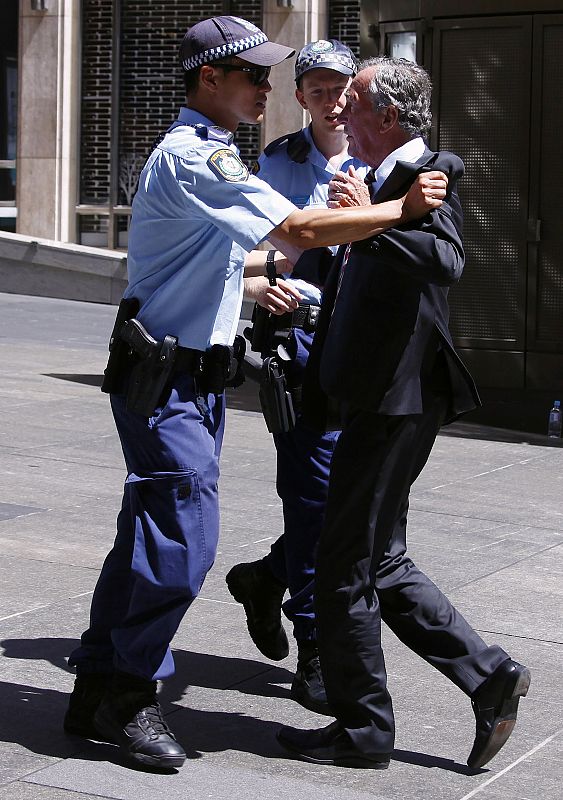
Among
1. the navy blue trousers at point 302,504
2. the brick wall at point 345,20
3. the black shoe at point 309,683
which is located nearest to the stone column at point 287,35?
the brick wall at point 345,20

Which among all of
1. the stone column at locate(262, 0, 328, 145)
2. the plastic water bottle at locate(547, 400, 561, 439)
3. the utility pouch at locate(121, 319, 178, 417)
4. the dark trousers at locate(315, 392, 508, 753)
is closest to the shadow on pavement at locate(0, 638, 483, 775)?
the dark trousers at locate(315, 392, 508, 753)

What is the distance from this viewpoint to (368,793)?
387cm

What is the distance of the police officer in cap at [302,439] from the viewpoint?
15.2ft

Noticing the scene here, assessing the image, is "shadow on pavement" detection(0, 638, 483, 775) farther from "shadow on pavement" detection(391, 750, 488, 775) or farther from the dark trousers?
the dark trousers

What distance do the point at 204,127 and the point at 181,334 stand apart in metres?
0.56

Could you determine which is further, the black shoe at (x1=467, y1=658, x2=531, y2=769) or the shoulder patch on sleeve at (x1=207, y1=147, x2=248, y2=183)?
the black shoe at (x1=467, y1=658, x2=531, y2=769)

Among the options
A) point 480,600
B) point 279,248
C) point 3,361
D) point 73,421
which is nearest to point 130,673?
point 279,248

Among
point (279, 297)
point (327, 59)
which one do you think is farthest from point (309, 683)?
point (327, 59)

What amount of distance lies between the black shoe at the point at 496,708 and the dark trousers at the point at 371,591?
0.04 meters

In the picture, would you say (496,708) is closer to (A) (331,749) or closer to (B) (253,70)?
(A) (331,749)

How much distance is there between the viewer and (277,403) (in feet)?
15.0

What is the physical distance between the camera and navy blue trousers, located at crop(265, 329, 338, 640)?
15.2 feet

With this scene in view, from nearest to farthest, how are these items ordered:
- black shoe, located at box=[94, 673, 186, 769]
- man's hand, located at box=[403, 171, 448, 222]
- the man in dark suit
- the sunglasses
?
man's hand, located at box=[403, 171, 448, 222] → the man in dark suit → black shoe, located at box=[94, 673, 186, 769] → the sunglasses

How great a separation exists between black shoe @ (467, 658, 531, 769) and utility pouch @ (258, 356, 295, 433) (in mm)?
1010
